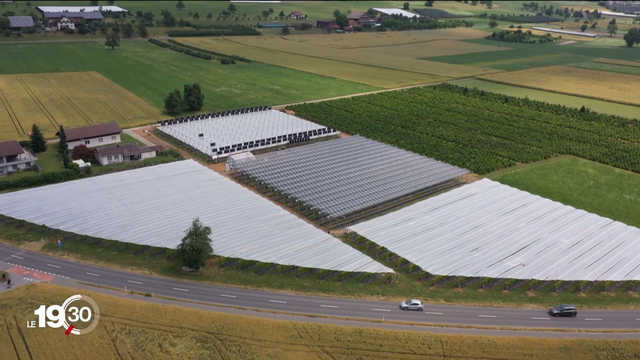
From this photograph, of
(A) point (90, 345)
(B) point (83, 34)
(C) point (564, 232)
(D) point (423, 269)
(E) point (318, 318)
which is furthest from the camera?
(B) point (83, 34)

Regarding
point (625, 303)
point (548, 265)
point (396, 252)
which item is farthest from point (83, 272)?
point (625, 303)

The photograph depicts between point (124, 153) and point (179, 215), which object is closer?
point (179, 215)

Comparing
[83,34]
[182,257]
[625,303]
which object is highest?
[83,34]

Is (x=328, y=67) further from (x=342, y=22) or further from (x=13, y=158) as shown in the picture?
(x=13, y=158)

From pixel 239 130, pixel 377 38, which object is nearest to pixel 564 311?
pixel 239 130

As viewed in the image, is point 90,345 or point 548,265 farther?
point 548,265

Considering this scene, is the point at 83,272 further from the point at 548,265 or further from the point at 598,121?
the point at 598,121

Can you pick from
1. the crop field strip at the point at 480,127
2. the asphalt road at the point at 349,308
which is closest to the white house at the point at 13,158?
the asphalt road at the point at 349,308
